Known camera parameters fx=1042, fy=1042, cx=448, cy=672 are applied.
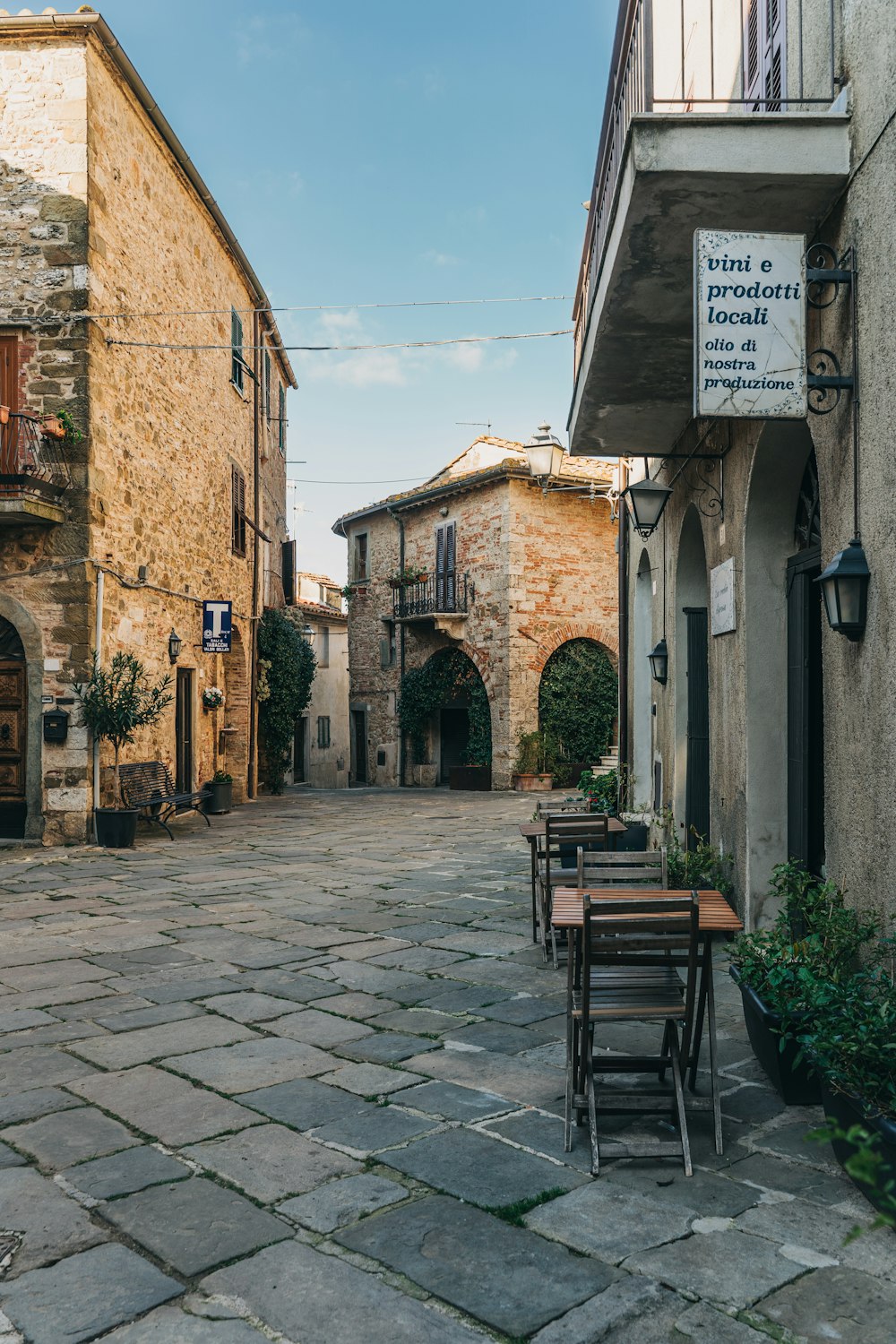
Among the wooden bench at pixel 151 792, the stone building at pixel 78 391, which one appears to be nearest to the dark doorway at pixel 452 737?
the stone building at pixel 78 391

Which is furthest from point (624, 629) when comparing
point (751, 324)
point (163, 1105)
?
point (163, 1105)

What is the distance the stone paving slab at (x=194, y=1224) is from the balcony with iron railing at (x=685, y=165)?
161 inches

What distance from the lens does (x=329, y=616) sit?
29.6 meters

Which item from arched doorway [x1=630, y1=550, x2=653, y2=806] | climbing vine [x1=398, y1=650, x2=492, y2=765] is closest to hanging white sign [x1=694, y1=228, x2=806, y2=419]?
arched doorway [x1=630, y1=550, x2=653, y2=806]

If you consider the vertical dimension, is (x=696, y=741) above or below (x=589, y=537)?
below

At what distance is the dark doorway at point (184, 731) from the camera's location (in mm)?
14211

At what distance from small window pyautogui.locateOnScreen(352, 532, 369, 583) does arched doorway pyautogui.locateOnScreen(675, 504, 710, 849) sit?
62.1ft

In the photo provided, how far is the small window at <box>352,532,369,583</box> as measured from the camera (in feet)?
89.4

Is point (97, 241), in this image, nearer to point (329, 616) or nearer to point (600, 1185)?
point (600, 1185)

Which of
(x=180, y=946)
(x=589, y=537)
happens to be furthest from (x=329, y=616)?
(x=180, y=946)

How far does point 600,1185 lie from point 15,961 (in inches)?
158

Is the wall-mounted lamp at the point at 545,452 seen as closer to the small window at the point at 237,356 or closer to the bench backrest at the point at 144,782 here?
the bench backrest at the point at 144,782

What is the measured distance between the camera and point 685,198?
4.54m

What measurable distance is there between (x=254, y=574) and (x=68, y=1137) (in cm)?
1535
